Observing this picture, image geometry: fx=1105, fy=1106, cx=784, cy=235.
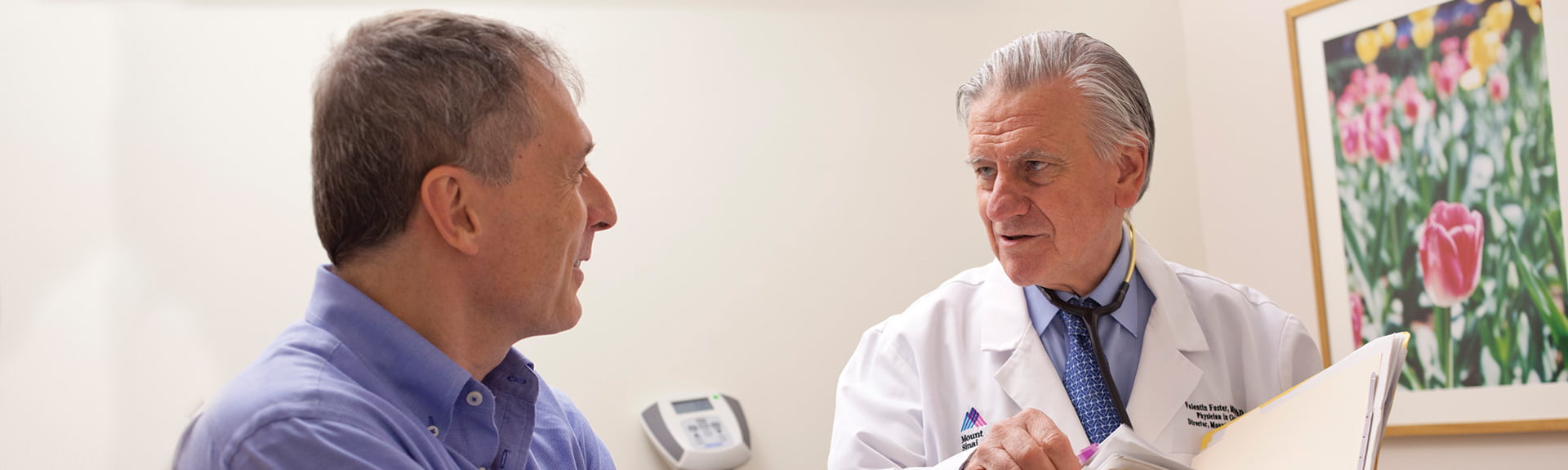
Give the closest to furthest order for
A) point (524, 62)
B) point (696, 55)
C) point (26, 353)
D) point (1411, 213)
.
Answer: point (524, 62)
point (26, 353)
point (1411, 213)
point (696, 55)

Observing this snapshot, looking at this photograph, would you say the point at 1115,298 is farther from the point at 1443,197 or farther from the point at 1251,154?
the point at 1251,154

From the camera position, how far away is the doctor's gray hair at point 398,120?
3.29 ft

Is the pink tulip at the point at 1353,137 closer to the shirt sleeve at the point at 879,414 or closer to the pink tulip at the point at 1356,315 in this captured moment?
the pink tulip at the point at 1356,315

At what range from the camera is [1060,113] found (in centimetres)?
156

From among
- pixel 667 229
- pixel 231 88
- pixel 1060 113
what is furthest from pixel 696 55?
pixel 1060 113

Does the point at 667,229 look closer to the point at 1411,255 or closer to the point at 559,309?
the point at 559,309

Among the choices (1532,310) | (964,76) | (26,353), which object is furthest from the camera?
(964,76)

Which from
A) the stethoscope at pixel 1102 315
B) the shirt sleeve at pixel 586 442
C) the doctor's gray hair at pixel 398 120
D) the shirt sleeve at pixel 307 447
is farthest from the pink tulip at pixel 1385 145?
the shirt sleeve at pixel 307 447

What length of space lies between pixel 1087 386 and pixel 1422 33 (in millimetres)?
1403

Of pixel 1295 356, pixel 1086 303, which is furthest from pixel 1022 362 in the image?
pixel 1295 356

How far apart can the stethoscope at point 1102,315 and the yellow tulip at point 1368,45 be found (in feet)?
3.81

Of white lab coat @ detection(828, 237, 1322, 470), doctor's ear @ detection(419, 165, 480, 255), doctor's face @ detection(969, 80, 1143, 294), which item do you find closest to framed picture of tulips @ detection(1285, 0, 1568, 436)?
white lab coat @ detection(828, 237, 1322, 470)

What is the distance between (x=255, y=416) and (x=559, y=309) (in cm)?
34

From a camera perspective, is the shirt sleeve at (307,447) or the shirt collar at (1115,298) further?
the shirt collar at (1115,298)
